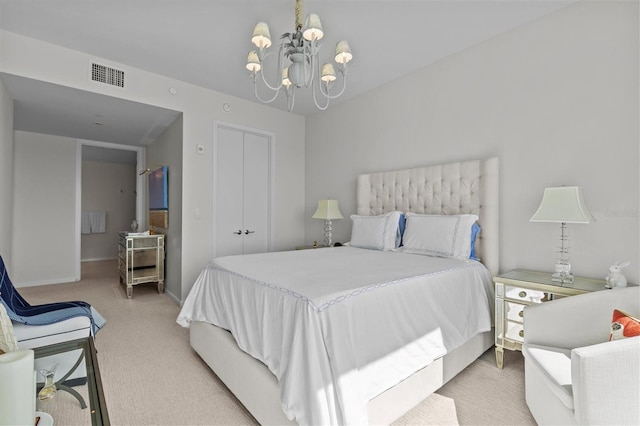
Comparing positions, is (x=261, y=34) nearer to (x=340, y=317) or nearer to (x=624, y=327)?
(x=340, y=317)

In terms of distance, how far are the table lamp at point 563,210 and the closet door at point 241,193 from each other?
11.7ft

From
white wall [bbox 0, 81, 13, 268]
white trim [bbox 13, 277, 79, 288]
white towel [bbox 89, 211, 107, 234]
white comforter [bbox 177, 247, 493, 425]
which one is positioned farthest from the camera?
white towel [bbox 89, 211, 107, 234]

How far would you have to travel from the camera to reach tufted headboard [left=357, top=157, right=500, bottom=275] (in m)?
2.70

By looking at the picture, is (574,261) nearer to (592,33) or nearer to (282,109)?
(592,33)

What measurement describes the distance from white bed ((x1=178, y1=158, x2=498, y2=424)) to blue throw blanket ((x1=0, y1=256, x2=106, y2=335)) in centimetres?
68

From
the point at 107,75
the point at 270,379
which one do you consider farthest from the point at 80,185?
the point at 270,379

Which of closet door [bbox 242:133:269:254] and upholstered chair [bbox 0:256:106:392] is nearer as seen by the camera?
upholstered chair [bbox 0:256:106:392]

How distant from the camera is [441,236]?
2752 millimetres

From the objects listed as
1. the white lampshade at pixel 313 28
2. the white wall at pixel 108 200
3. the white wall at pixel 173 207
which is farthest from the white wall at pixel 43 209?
the white lampshade at pixel 313 28

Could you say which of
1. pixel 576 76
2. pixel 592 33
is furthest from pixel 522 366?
pixel 592 33

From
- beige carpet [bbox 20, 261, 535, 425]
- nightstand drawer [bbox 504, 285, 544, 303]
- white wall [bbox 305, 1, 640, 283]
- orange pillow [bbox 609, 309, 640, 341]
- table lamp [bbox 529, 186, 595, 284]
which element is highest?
white wall [bbox 305, 1, 640, 283]

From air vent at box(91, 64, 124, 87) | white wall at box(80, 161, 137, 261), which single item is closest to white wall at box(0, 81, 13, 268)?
air vent at box(91, 64, 124, 87)

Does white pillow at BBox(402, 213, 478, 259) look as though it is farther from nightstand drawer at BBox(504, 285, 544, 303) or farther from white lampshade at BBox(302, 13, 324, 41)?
white lampshade at BBox(302, 13, 324, 41)

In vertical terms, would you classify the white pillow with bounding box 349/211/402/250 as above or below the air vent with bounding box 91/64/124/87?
below
